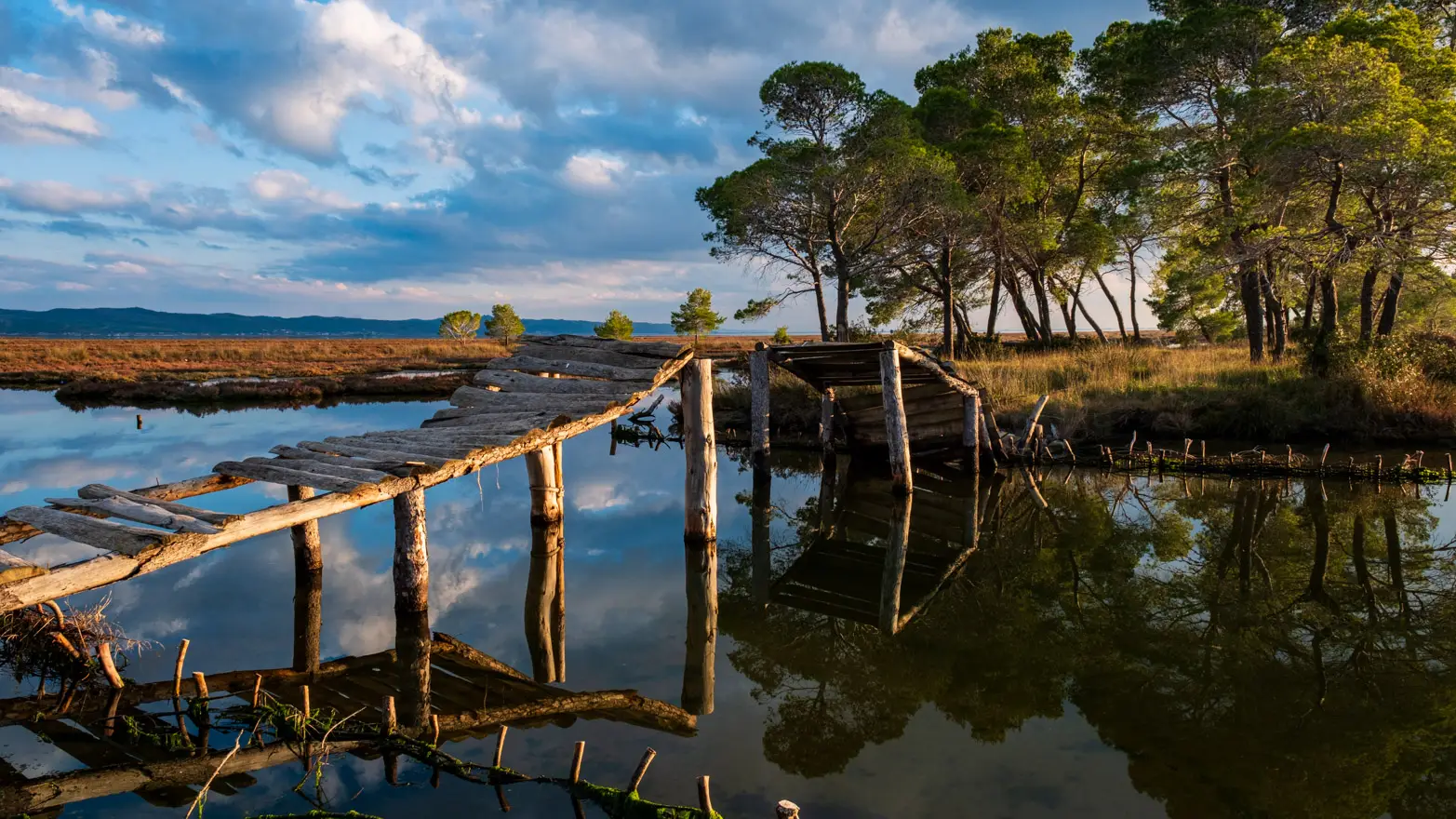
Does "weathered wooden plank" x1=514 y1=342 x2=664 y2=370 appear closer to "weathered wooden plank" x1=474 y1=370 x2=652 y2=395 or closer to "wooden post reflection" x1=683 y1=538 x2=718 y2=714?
"weathered wooden plank" x1=474 y1=370 x2=652 y2=395

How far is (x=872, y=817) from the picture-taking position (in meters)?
4.76

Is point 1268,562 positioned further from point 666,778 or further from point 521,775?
point 521,775

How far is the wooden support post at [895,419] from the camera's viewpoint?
549 inches

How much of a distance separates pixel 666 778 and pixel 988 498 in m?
10.9

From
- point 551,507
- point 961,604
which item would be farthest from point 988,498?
point 551,507

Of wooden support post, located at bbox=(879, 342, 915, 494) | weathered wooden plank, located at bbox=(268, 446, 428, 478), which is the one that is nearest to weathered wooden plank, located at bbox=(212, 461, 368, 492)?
weathered wooden plank, located at bbox=(268, 446, 428, 478)

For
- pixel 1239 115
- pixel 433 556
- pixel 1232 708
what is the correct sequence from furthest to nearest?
pixel 1239 115 → pixel 433 556 → pixel 1232 708

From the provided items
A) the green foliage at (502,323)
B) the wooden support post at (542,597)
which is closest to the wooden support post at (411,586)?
the wooden support post at (542,597)

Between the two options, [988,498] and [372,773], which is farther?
[988,498]

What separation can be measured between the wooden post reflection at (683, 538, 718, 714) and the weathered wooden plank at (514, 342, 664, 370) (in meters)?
2.66

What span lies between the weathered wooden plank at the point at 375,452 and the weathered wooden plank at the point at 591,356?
330cm

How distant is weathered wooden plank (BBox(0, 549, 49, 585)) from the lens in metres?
4.72

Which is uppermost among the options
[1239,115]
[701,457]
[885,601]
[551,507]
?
[1239,115]

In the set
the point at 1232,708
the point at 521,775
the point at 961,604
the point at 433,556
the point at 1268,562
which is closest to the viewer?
the point at 521,775
